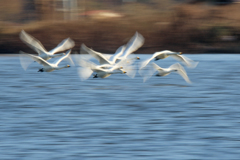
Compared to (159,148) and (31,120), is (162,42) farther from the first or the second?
(159,148)

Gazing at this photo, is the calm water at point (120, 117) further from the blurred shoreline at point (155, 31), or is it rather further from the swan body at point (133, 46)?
the blurred shoreline at point (155, 31)

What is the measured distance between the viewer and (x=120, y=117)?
11141 millimetres

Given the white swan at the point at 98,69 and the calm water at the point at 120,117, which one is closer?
the calm water at the point at 120,117

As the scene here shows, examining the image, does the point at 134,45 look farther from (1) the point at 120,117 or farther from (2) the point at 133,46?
(1) the point at 120,117

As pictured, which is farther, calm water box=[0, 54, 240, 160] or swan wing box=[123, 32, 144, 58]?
swan wing box=[123, 32, 144, 58]

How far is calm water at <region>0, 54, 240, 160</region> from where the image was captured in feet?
29.0

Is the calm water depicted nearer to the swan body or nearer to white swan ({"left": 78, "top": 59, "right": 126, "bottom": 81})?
white swan ({"left": 78, "top": 59, "right": 126, "bottom": 81})

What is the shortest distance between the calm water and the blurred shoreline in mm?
6445

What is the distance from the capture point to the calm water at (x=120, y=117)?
8844 mm

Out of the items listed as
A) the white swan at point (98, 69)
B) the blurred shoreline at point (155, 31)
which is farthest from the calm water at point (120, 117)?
the blurred shoreline at point (155, 31)

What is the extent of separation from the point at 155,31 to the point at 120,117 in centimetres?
1364

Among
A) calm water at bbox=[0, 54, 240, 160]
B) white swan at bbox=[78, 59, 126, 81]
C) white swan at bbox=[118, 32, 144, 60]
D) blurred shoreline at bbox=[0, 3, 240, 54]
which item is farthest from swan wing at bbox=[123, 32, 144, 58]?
blurred shoreline at bbox=[0, 3, 240, 54]

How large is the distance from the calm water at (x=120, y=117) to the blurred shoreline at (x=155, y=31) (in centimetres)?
644

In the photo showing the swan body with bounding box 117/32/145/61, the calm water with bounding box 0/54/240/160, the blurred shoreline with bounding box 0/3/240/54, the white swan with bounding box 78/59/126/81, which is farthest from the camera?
the blurred shoreline with bounding box 0/3/240/54
